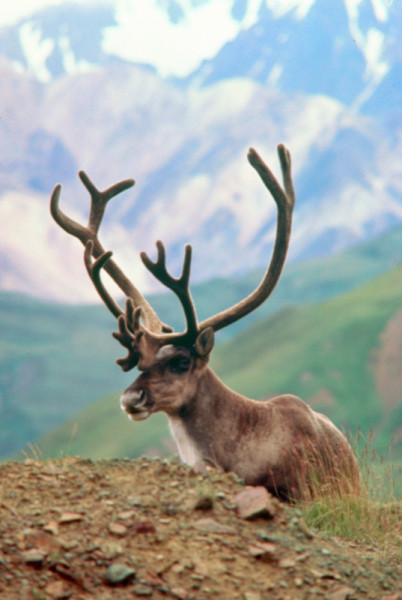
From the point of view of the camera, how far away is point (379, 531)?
272 inches

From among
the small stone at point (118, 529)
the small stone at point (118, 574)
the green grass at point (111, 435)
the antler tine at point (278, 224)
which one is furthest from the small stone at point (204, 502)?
the green grass at point (111, 435)

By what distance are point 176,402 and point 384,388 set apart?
125ft

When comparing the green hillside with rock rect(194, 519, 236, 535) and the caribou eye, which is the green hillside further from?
rock rect(194, 519, 236, 535)

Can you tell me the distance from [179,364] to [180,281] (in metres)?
0.73

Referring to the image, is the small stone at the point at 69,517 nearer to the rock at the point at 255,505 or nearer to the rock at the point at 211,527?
the rock at the point at 211,527

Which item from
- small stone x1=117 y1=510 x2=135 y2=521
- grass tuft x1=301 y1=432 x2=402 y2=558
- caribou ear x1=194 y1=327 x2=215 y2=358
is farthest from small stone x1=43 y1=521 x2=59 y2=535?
→ caribou ear x1=194 y1=327 x2=215 y2=358

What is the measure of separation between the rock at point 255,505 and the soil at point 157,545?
27 mm

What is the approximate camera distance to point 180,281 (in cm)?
764

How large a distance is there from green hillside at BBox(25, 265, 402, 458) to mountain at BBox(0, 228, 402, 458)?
27.8 feet

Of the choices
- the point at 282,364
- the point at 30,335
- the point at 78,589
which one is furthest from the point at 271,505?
the point at 30,335

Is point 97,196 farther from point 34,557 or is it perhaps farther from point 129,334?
point 34,557

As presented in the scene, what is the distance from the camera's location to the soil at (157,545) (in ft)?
15.2

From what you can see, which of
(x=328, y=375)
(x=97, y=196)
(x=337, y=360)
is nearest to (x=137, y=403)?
(x=97, y=196)

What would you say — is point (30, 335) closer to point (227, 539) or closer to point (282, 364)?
point (282, 364)
